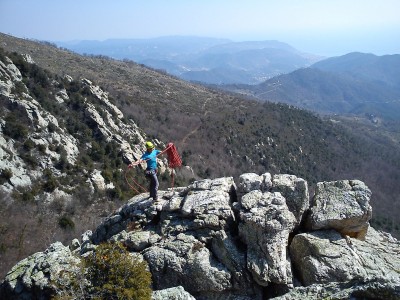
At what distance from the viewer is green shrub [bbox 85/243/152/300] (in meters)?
10.2

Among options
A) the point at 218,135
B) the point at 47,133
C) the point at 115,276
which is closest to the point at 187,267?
the point at 115,276

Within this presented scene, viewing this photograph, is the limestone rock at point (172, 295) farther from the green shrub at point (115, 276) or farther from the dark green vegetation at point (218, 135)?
the dark green vegetation at point (218, 135)

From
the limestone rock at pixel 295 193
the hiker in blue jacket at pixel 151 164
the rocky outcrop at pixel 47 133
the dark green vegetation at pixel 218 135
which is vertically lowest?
the dark green vegetation at pixel 218 135

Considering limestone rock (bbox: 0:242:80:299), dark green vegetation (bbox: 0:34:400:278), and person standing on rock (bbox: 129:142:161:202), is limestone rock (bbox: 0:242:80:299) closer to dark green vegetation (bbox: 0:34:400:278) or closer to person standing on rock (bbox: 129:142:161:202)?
person standing on rock (bbox: 129:142:161:202)

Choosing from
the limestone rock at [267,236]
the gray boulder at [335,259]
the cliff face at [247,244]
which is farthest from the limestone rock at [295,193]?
the gray boulder at [335,259]

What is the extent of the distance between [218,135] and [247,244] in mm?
62845

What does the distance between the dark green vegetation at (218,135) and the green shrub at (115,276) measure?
80.0 feet

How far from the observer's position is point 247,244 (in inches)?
515

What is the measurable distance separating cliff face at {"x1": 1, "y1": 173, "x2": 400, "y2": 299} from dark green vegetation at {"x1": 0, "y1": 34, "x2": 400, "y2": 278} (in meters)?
21.6

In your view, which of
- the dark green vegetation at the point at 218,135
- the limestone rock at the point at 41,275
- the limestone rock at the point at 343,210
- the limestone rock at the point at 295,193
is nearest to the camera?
the limestone rock at the point at 41,275

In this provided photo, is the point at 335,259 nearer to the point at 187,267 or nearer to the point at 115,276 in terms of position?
the point at 187,267

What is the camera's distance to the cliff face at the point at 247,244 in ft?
40.7

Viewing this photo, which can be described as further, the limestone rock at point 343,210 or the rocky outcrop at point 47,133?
the rocky outcrop at point 47,133

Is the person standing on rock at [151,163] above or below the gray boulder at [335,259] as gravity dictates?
above
